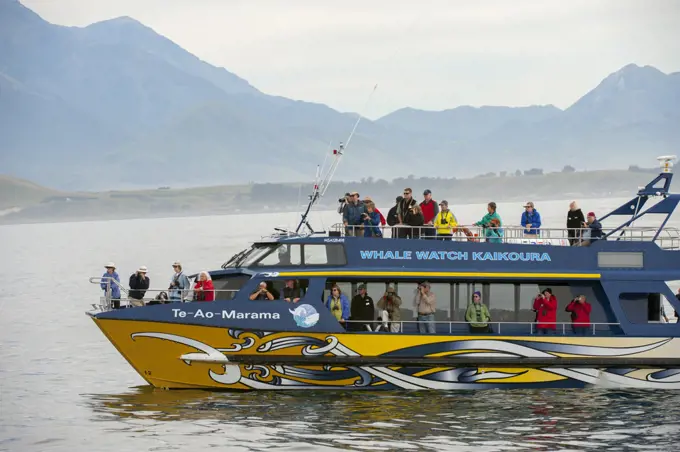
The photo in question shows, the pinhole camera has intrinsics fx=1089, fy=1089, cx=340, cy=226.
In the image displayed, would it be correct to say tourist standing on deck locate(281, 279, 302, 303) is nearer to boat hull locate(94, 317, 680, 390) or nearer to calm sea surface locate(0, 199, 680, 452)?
boat hull locate(94, 317, 680, 390)

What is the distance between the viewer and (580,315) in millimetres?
22047

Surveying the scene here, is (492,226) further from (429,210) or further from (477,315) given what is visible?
(477,315)

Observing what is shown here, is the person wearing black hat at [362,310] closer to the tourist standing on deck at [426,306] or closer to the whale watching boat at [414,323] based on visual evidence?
the whale watching boat at [414,323]

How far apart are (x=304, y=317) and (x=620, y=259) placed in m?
6.63

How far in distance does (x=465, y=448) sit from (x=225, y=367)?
5372mm

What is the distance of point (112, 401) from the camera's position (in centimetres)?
2328

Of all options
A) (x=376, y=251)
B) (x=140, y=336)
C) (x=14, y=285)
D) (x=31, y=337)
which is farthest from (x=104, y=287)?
(x=14, y=285)

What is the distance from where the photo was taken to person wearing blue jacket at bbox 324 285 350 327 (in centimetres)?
2158

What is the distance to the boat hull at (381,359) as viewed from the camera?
21.2 m

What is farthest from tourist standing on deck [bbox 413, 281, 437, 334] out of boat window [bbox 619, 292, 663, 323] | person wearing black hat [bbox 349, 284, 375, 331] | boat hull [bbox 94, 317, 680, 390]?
boat window [bbox 619, 292, 663, 323]

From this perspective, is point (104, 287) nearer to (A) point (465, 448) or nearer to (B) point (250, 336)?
(B) point (250, 336)

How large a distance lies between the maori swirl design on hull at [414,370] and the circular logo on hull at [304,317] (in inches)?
10.1

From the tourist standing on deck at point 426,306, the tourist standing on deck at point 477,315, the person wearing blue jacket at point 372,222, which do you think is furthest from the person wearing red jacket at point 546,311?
the person wearing blue jacket at point 372,222

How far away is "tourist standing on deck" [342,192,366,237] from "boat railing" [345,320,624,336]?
189 centimetres
